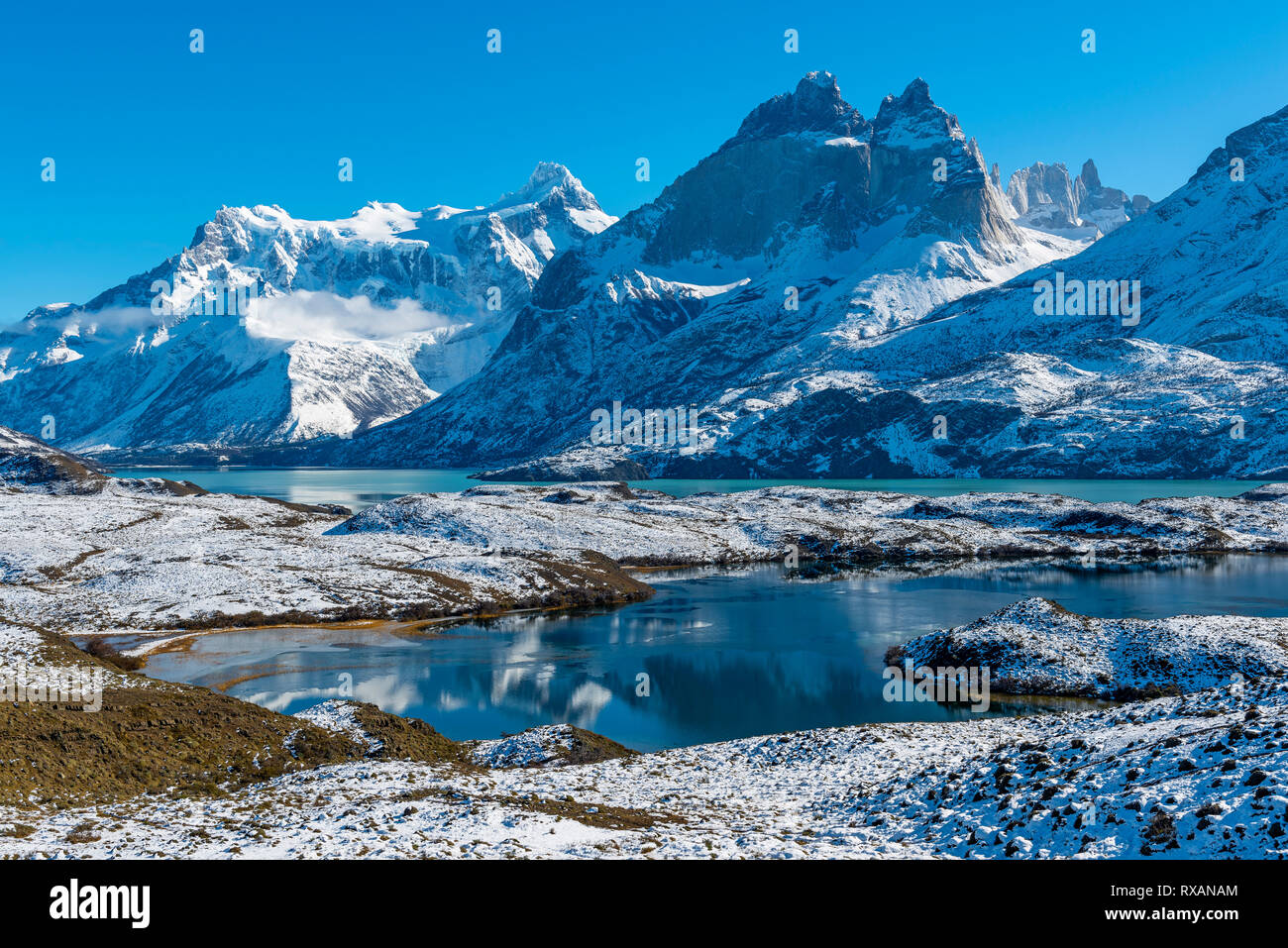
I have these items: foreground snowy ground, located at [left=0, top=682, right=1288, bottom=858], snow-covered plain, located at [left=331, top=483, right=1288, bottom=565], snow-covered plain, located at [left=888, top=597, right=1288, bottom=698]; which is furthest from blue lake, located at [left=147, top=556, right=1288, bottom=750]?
snow-covered plain, located at [left=331, top=483, right=1288, bottom=565]

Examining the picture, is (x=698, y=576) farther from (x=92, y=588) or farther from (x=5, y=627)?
(x=5, y=627)

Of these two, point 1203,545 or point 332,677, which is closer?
point 332,677

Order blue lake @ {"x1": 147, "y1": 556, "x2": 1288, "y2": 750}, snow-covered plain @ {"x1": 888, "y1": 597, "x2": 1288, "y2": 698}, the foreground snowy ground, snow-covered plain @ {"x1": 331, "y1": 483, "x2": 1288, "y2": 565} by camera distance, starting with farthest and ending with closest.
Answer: snow-covered plain @ {"x1": 331, "y1": 483, "x2": 1288, "y2": 565} → snow-covered plain @ {"x1": 888, "y1": 597, "x2": 1288, "y2": 698} → blue lake @ {"x1": 147, "y1": 556, "x2": 1288, "y2": 750} → the foreground snowy ground

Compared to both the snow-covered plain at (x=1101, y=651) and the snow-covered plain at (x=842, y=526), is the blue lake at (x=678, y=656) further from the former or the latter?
the snow-covered plain at (x=842, y=526)

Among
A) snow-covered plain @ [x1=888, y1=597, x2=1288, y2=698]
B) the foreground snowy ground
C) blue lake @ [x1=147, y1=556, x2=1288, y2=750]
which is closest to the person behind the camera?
the foreground snowy ground

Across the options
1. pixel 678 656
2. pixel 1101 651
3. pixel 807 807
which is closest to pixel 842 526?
pixel 678 656

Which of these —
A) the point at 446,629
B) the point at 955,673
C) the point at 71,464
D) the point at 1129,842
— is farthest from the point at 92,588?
the point at 71,464

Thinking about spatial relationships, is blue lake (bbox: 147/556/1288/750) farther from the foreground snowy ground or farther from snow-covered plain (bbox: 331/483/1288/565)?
snow-covered plain (bbox: 331/483/1288/565)
